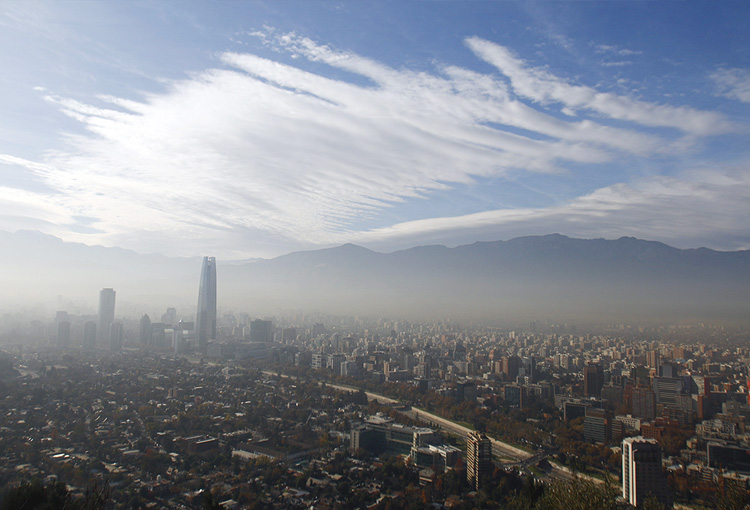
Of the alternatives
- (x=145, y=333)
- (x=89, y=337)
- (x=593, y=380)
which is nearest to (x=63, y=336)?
(x=89, y=337)

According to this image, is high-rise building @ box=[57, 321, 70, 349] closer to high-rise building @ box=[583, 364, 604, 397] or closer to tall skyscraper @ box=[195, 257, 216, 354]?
tall skyscraper @ box=[195, 257, 216, 354]

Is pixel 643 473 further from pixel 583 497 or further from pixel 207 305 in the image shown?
pixel 207 305

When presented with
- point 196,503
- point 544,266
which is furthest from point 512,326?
point 196,503

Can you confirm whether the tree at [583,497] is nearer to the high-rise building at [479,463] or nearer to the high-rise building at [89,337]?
the high-rise building at [479,463]

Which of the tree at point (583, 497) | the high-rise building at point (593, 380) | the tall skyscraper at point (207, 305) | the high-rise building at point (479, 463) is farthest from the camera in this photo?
the tall skyscraper at point (207, 305)

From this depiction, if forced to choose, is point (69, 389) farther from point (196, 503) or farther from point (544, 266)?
point (544, 266)

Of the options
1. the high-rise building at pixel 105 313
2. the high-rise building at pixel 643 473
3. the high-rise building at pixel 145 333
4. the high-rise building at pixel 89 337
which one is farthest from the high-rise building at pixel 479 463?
the high-rise building at pixel 105 313
